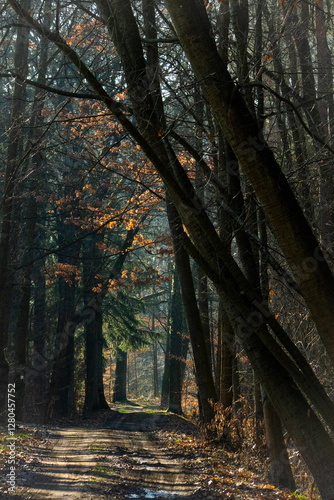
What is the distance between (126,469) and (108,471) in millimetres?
415

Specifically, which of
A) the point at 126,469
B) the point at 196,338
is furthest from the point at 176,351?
the point at 126,469

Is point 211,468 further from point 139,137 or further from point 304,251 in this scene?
point 139,137

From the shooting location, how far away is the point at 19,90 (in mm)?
11930

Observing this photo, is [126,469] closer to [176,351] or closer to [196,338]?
[196,338]

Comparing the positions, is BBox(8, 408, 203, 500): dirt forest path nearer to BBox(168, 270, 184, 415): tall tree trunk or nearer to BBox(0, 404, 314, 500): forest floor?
BBox(0, 404, 314, 500): forest floor

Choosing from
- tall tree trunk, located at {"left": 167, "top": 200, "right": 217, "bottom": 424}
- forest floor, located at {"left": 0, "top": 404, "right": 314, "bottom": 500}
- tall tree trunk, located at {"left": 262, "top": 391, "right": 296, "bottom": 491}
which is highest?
tall tree trunk, located at {"left": 167, "top": 200, "right": 217, "bottom": 424}

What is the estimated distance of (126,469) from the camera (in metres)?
7.36

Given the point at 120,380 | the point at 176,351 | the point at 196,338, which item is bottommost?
the point at 120,380

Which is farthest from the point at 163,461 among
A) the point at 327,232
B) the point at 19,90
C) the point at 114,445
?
the point at 19,90

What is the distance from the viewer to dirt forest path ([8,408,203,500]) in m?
5.88

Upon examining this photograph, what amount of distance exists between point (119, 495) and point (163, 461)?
8.69 feet

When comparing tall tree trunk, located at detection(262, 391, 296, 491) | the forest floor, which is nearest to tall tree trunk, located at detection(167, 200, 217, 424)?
the forest floor

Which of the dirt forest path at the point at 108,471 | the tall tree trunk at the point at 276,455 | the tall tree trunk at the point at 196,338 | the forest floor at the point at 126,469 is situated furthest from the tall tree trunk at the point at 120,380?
the tall tree trunk at the point at 276,455

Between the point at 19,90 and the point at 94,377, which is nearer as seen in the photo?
the point at 19,90
